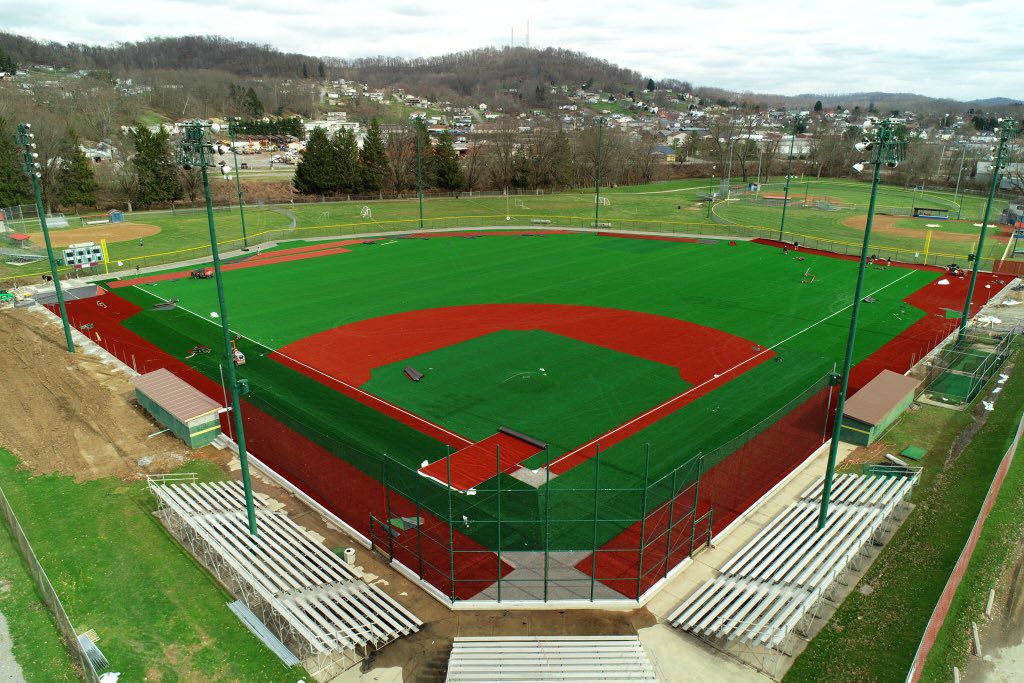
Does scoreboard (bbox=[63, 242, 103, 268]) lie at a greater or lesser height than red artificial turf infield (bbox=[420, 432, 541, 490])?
greater

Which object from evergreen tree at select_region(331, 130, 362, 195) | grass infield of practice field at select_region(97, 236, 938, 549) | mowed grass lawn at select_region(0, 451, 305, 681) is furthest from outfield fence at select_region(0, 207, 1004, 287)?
mowed grass lawn at select_region(0, 451, 305, 681)

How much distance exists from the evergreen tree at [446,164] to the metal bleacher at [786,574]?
3701 inches

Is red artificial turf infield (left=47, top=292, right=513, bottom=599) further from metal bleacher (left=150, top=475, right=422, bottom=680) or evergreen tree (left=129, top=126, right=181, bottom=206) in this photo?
evergreen tree (left=129, top=126, right=181, bottom=206)

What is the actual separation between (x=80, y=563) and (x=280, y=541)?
239 inches

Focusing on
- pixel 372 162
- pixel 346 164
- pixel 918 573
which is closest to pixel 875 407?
pixel 918 573

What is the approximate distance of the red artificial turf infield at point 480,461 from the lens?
76.4 feet

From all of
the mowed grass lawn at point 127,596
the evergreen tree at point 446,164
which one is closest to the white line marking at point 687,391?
the mowed grass lawn at point 127,596

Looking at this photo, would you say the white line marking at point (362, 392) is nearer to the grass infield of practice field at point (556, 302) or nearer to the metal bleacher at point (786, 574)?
Result: the grass infield of practice field at point (556, 302)

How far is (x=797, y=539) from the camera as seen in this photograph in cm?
1895

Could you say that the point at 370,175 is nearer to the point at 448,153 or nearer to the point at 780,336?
the point at 448,153

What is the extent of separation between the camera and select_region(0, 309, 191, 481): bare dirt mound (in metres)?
25.1

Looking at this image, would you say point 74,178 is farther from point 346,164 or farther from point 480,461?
point 480,461

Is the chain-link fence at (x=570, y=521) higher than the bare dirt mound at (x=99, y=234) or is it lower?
lower

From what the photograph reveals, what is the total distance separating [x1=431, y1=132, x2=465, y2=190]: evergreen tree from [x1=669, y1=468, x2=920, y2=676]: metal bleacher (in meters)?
94.0
